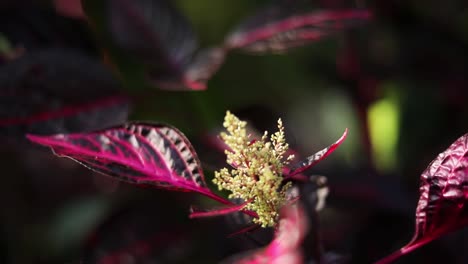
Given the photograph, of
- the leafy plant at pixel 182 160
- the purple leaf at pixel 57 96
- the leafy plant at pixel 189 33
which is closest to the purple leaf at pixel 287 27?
the leafy plant at pixel 189 33

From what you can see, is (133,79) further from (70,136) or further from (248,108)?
(70,136)

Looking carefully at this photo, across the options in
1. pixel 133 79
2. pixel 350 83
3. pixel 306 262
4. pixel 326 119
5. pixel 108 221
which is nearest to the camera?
pixel 306 262

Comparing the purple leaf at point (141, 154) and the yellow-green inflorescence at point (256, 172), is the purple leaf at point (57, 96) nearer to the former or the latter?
the purple leaf at point (141, 154)

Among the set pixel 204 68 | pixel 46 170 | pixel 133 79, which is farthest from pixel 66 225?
pixel 204 68

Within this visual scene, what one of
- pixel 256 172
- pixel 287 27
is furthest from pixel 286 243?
pixel 287 27

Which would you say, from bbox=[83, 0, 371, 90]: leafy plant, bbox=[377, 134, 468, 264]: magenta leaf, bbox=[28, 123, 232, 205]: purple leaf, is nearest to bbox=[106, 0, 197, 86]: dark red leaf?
bbox=[83, 0, 371, 90]: leafy plant

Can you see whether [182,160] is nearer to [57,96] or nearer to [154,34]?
[57,96]
